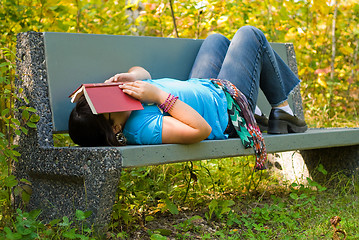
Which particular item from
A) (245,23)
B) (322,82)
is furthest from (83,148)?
(322,82)

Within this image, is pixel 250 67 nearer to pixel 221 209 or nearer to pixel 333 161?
pixel 221 209

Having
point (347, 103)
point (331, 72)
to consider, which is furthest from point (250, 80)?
point (347, 103)

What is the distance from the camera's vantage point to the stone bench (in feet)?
6.71

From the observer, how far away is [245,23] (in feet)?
16.7

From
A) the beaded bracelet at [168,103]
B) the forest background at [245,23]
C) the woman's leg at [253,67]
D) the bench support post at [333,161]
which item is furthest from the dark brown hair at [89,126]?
the bench support post at [333,161]

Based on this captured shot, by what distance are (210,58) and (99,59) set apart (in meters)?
0.80

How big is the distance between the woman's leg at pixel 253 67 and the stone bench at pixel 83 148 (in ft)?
1.15

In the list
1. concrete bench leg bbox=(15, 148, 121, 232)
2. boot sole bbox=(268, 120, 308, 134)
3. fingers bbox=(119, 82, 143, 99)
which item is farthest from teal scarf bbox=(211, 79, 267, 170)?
concrete bench leg bbox=(15, 148, 121, 232)

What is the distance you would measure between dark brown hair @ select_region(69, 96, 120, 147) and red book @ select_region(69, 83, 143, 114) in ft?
0.30

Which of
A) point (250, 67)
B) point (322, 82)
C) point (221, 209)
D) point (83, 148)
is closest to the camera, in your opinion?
point (83, 148)

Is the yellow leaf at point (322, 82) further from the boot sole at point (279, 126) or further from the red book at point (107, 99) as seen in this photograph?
the red book at point (107, 99)

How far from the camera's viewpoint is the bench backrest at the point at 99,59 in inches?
A: 100

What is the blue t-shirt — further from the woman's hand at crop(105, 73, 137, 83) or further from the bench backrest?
the bench backrest

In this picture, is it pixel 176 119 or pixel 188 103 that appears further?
pixel 188 103
